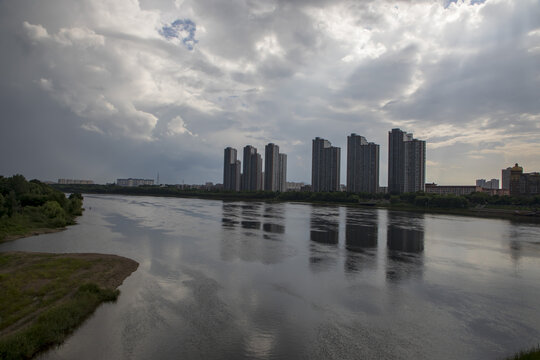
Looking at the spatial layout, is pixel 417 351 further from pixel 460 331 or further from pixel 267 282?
pixel 267 282

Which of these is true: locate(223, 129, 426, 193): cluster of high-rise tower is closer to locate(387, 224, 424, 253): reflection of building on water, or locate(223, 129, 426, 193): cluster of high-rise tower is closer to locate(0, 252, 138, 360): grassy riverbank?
locate(387, 224, 424, 253): reflection of building on water

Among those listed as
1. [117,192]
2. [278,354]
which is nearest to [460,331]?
[278,354]

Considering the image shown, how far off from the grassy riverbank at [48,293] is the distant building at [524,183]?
119 meters

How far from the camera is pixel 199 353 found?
8320 millimetres

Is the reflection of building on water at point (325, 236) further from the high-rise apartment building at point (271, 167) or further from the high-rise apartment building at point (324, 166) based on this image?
the high-rise apartment building at point (271, 167)

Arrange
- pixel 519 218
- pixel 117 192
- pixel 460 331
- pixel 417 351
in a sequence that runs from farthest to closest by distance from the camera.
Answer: pixel 117 192 < pixel 519 218 < pixel 460 331 < pixel 417 351

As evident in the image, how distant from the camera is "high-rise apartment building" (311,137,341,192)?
424 ft

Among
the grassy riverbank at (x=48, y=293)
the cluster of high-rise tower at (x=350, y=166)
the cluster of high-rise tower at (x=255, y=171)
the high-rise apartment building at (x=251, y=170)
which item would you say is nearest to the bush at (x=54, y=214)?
the grassy riverbank at (x=48, y=293)

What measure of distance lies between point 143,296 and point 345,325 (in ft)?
27.4

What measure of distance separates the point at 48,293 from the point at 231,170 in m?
167

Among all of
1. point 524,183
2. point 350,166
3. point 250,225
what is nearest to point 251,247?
point 250,225

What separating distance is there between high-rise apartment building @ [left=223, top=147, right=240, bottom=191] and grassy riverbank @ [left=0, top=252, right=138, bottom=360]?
156088mm

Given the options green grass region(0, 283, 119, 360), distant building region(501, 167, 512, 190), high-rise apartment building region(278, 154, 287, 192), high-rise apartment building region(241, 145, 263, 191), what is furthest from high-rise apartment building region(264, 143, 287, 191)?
green grass region(0, 283, 119, 360)

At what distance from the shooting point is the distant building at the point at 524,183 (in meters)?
92.6
